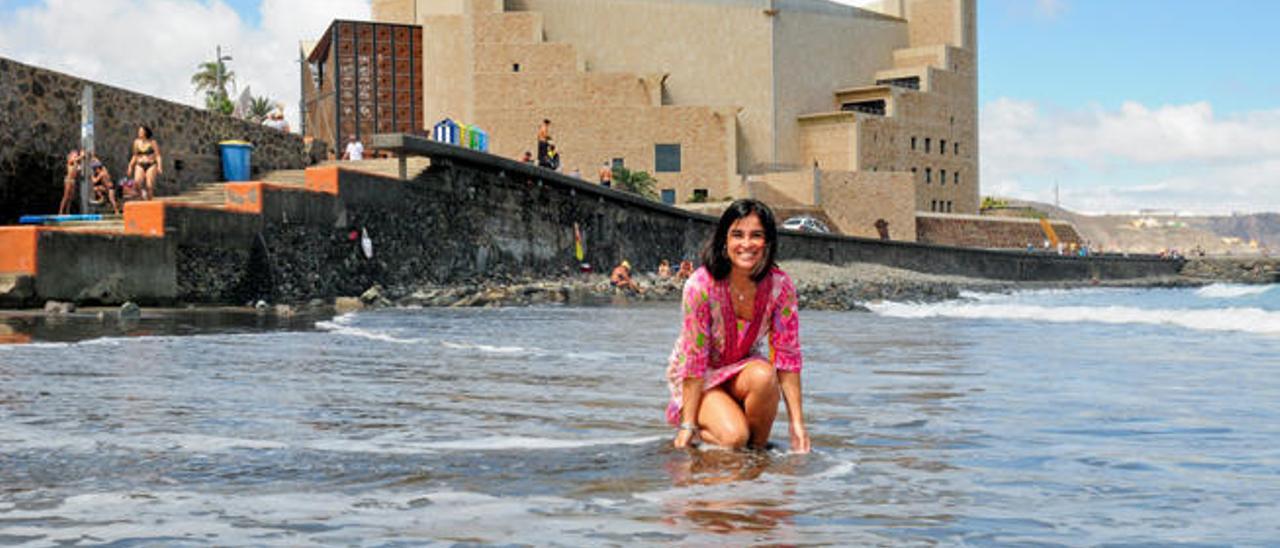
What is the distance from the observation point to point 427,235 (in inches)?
909

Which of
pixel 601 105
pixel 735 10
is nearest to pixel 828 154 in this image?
pixel 735 10

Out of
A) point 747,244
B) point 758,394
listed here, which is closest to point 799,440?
point 758,394

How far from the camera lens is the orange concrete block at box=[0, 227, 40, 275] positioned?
1412 cm

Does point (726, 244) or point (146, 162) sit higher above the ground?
point (146, 162)

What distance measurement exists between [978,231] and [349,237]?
165 ft

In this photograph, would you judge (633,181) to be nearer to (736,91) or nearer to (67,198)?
(736,91)

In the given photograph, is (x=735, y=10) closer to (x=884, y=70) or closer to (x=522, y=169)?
(x=884, y=70)

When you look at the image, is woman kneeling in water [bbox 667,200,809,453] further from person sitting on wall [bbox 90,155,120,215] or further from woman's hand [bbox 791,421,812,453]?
person sitting on wall [bbox 90,155,120,215]

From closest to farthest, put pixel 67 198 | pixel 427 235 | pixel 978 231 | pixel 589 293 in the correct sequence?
pixel 67 198, pixel 427 235, pixel 589 293, pixel 978 231

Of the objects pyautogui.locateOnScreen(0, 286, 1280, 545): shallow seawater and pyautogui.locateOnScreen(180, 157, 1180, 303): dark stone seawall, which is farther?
pyautogui.locateOnScreen(180, 157, 1180, 303): dark stone seawall

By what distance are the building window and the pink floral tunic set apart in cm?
5340

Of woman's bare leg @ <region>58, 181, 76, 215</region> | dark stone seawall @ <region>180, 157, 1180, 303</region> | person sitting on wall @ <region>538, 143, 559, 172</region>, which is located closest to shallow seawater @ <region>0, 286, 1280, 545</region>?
dark stone seawall @ <region>180, 157, 1180, 303</region>

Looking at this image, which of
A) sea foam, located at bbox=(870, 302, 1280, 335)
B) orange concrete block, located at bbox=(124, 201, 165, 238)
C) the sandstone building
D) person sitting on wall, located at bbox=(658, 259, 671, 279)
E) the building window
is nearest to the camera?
orange concrete block, located at bbox=(124, 201, 165, 238)

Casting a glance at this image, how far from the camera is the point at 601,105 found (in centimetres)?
5806
